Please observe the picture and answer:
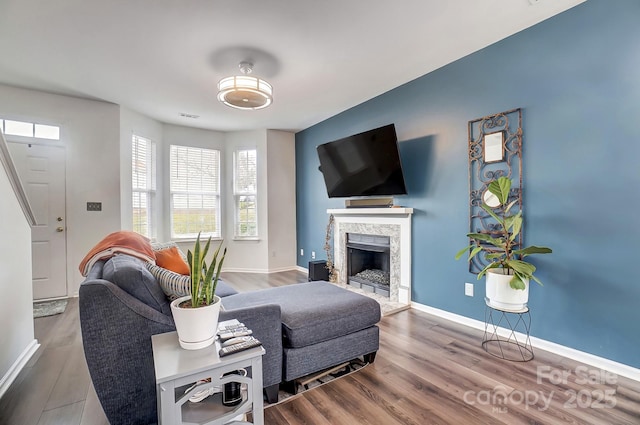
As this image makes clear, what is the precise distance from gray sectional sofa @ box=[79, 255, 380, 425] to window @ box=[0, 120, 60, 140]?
305 cm

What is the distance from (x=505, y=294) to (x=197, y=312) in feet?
7.04

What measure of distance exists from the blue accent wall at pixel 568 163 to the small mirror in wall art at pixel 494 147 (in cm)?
18

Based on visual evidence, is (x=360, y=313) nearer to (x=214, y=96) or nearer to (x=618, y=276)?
(x=618, y=276)

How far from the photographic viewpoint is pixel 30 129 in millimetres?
3533

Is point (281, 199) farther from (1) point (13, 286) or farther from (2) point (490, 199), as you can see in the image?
(1) point (13, 286)

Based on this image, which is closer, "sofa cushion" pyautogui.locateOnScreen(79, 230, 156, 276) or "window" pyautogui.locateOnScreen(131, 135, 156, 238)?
"sofa cushion" pyautogui.locateOnScreen(79, 230, 156, 276)

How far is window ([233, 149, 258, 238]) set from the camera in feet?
17.5

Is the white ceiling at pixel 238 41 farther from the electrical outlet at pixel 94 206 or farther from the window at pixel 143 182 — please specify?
the electrical outlet at pixel 94 206

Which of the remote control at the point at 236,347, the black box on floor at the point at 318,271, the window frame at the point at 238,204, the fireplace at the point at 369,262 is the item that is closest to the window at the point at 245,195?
the window frame at the point at 238,204

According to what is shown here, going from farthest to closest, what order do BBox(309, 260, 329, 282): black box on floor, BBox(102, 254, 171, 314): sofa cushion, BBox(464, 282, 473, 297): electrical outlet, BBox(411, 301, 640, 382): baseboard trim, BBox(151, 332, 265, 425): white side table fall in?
BBox(309, 260, 329, 282): black box on floor
BBox(464, 282, 473, 297): electrical outlet
BBox(411, 301, 640, 382): baseboard trim
BBox(102, 254, 171, 314): sofa cushion
BBox(151, 332, 265, 425): white side table

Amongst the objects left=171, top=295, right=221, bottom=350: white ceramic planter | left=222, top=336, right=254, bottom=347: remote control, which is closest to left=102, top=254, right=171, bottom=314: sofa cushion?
left=171, top=295, right=221, bottom=350: white ceramic planter

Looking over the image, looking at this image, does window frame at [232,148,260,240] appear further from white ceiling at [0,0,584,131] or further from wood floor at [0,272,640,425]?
wood floor at [0,272,640,425]

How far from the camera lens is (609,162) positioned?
2016mm

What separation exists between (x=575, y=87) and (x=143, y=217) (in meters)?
5.27
